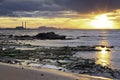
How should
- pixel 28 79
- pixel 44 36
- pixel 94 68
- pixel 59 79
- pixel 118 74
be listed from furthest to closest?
pixel 44 36 → pixel 94 68 → pixel 118 74 → pixel 59 79 → pixel 28 79

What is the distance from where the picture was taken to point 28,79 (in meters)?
11.7

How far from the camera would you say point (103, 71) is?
19500 mm

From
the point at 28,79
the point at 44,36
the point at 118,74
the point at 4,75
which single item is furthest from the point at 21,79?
the point at 44,36

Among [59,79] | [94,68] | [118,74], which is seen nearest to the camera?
[59,79]

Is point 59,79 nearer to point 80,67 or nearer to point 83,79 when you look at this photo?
point 83,79

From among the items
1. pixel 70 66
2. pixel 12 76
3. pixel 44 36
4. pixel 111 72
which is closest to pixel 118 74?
pixel 111 72

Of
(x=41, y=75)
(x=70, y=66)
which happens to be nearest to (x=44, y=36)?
(x=70, y=66)

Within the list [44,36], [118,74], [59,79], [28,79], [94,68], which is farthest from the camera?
[44,36]

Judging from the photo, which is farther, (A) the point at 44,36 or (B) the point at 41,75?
(A) the point at 44,36

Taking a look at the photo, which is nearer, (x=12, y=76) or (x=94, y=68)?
(x=12, y=76)

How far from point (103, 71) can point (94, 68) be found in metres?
1.42

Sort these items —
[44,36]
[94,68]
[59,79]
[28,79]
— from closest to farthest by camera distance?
1. [28,79]
2. [59,79]
3. [94,68]
4. [44,36]

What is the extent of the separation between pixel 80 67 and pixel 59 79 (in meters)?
8.69

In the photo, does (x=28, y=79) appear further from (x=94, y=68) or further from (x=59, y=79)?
(x=94, y=68)
